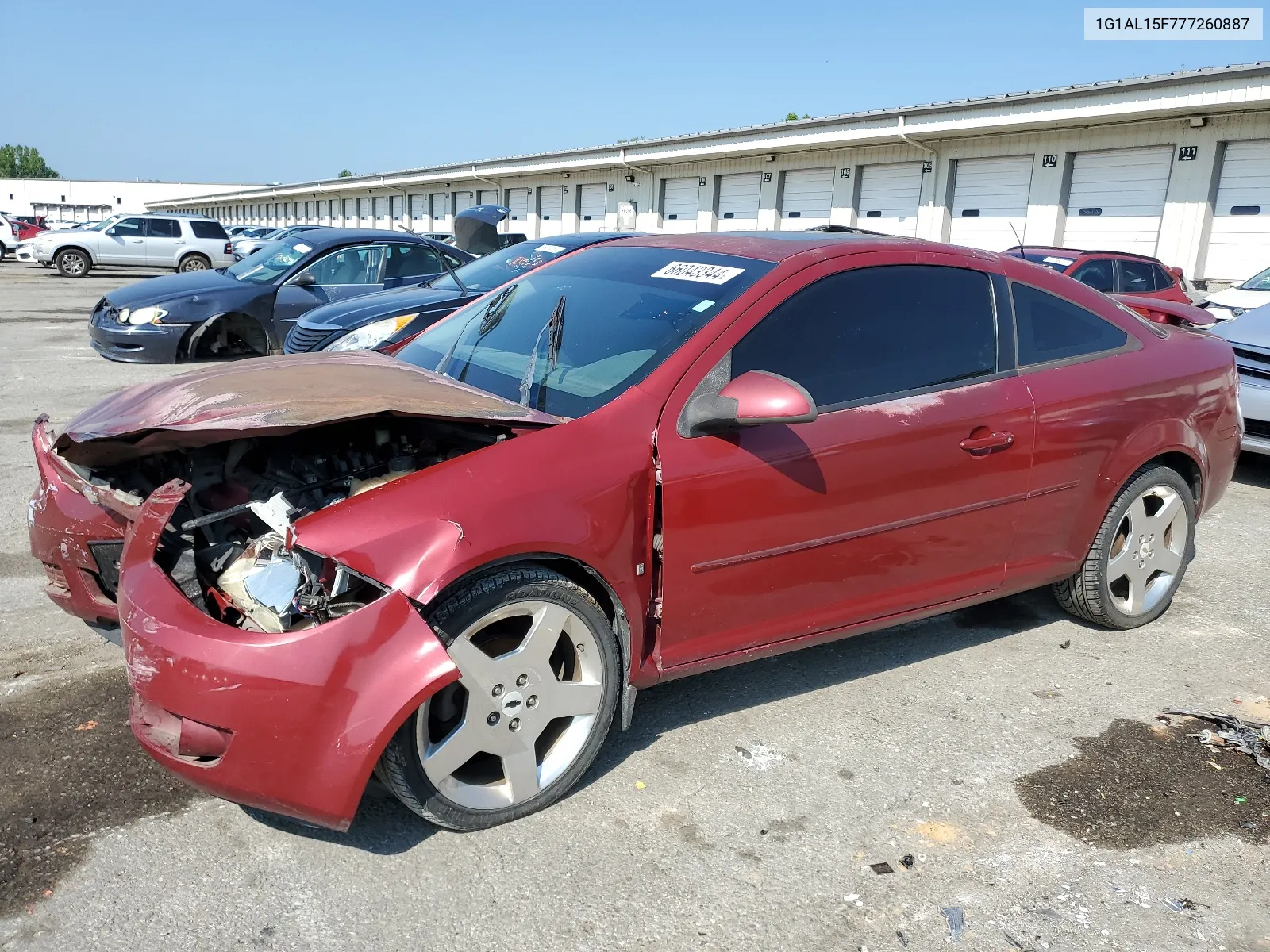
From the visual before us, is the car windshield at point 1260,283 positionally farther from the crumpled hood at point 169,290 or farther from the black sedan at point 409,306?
the crumpled hood at point 169,290

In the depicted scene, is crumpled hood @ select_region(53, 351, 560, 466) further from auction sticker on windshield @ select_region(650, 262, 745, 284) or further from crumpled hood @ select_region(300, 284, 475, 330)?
crumpled hood @ select_region(300, 284, 475, 330)

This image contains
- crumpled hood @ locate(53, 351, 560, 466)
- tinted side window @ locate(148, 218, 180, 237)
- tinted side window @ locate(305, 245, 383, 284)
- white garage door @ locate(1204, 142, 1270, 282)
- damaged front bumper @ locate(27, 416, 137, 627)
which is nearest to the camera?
crumpled hood @ locate(53, 351, 560, 466)

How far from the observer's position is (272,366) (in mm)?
3389

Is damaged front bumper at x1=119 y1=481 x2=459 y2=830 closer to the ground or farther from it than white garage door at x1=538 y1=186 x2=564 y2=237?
farther from it

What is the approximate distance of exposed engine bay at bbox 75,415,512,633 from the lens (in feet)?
8.40

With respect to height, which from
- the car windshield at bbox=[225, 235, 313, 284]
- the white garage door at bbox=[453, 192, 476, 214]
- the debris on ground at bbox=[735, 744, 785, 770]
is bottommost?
the white garage door at bbox=[453, 192, 476, 214]

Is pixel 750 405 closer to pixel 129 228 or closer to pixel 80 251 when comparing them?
pixel 129 228

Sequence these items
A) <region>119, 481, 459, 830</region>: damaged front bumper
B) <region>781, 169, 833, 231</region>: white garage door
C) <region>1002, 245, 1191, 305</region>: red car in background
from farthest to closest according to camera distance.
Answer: <region>781, 169, 833, 231</region>: white garage door → <region>1002, 245, 1191, 305</region>: red car in background → <region>119, 481, 459, 830</region>: damaged front bumper

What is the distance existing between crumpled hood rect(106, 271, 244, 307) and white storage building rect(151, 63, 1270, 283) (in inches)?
457

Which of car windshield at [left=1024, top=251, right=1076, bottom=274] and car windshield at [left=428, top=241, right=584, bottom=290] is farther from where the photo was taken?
car windshield at [left=1024, top=251, right=1076, bottom=274]

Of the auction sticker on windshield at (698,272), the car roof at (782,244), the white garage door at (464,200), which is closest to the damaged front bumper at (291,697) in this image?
the auction sticker on windshield at (698,272)

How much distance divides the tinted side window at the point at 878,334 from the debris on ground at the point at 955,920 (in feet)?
5.14

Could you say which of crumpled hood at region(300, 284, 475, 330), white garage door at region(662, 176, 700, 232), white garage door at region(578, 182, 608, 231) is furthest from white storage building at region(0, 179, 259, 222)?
crumpled hood at region(300, 284, 475, 330)

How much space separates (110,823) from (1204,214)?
1803 centimetres
